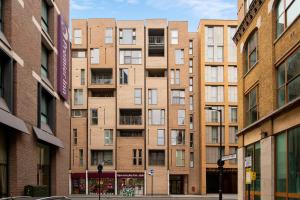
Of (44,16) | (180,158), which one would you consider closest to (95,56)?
(180,158)

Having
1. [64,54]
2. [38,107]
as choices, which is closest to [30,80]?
[38,107]

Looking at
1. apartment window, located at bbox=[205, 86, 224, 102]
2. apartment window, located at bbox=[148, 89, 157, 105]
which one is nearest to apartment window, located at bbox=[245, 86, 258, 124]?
apartment window, located at bbox=[148, 89, 157, 105]

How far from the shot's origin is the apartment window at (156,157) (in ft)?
221

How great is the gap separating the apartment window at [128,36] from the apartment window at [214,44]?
10.7 meters

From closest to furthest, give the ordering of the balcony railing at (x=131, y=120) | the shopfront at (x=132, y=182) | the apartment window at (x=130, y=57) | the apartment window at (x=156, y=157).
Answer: the shopfront at (x=132, y=182)
the apartment window at (x=156, y=157)
the balcony railing at (x=131, y=120)
the apartment window at (x=130, y=57)

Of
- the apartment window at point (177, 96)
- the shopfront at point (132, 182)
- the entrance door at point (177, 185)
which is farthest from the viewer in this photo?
the entrance door at point (177, 185)

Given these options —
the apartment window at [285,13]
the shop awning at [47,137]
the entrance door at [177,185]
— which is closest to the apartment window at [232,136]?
the entrance door at [177,185]

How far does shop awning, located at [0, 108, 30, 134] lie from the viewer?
1841 centimetres

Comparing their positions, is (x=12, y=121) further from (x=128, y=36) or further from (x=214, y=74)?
(x=214, y=74)

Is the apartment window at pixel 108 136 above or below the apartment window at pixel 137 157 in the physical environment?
above

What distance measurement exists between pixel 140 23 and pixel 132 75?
7.21 m

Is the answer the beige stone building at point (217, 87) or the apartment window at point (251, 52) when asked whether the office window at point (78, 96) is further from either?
the apartment window at point (251, 52)

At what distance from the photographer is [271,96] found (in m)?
23.3

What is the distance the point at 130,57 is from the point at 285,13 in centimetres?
4800
